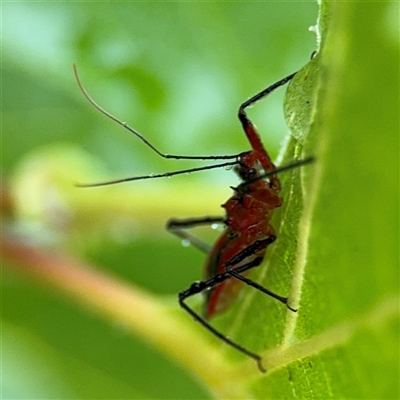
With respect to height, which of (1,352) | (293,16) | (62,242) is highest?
(293,16)

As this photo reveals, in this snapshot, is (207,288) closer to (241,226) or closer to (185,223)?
(241,226)

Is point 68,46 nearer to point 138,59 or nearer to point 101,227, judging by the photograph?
point 138,59

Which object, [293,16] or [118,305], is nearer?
[118,305]

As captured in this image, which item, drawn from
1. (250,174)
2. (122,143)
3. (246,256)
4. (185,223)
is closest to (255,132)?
(250,174)

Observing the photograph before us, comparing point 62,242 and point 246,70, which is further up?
point 246,70

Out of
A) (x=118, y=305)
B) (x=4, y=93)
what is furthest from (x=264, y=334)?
(x=4, y=93)

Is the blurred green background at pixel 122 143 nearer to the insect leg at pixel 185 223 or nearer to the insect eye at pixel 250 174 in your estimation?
the insect leg at pixel 185 223

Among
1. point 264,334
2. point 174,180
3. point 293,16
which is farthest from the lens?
point 293,16
